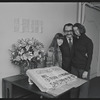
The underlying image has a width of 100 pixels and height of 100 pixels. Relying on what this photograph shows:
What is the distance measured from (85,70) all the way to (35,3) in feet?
4.41

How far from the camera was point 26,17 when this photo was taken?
2.33 meters

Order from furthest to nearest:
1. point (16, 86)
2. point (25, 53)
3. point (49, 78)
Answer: point (25, 53) < point (16, 86) < point (49, 78)

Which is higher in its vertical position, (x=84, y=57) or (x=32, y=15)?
(x=32, y=15)

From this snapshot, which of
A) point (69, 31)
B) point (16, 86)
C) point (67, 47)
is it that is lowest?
point (16, 86)

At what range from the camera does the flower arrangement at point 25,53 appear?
6.91 feet

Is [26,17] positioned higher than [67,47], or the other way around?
[26,17]

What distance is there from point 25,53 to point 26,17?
597 millimetres

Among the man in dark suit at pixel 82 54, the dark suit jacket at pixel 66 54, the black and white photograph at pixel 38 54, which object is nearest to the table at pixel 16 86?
the black and white photograph at pixel 38 54

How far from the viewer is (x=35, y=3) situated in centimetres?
243

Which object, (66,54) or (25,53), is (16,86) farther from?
(66,54)

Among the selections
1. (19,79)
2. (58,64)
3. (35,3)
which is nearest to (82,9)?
(35,3)

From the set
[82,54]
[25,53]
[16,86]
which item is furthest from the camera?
[82,54]

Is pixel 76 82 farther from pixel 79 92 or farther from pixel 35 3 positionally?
pixel 35 3

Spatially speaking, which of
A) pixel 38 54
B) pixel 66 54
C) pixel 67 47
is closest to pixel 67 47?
pixel 67 47
